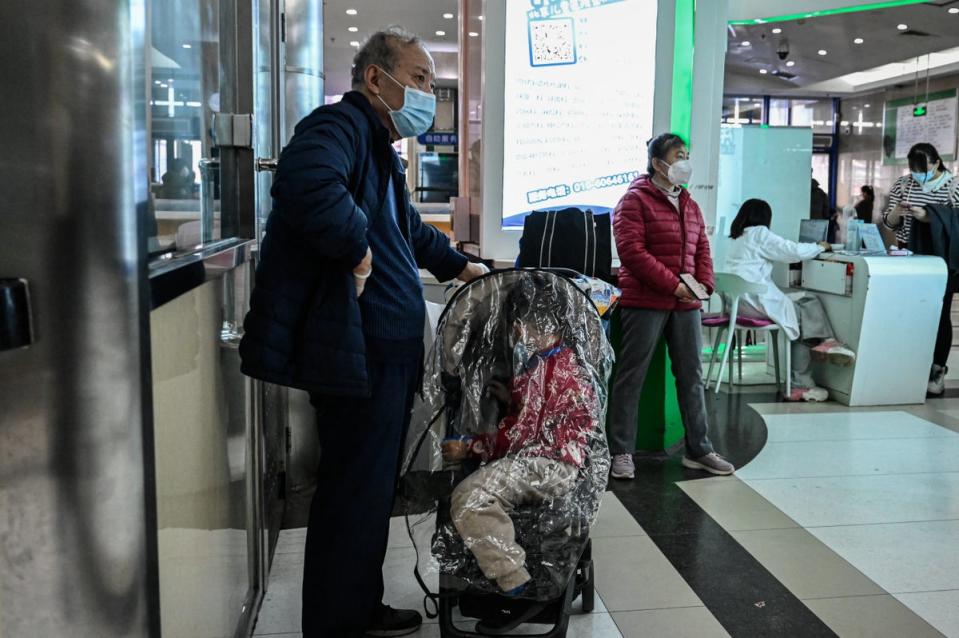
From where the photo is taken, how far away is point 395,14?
41.0 ft

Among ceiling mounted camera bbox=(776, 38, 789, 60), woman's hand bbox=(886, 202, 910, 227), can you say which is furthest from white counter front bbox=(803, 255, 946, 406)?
ceiling mounted camera bbox=(776, 38, 789, 60)

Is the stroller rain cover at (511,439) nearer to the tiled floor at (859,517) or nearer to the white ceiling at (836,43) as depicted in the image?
the tiled floor at (859,517)

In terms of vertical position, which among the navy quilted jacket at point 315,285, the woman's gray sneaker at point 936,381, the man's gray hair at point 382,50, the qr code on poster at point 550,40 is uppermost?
the qr code on poster at point 550,40

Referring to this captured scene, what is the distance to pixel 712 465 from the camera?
13.5 feet

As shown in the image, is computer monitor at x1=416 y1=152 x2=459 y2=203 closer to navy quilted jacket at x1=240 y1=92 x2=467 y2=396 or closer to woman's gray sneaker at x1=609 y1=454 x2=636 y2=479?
woman's gray sneaker at x1=609 y1=454 x2=636 y2=479

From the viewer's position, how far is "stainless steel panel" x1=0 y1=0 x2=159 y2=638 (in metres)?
0.95

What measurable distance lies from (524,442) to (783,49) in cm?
1181

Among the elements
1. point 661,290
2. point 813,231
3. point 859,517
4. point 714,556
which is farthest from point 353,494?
point 813,231

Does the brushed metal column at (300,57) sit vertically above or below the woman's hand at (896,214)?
above

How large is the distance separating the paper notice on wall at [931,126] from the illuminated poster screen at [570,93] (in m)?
10.2

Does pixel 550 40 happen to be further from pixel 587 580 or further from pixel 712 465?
pixel 587 580

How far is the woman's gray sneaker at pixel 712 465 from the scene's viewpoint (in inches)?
161

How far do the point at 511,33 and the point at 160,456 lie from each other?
11.3 feet

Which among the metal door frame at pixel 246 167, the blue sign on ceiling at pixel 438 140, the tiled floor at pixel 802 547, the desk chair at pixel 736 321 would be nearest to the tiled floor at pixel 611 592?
the tiled floor at pixel 802 547
